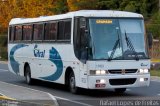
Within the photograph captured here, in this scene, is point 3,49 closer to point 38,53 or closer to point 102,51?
point 38,53

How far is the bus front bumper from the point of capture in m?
18.8

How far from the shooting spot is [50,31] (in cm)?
2309

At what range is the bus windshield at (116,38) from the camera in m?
19.1

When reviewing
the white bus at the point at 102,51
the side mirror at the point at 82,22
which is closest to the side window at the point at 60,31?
the white bus at the point at 102,51

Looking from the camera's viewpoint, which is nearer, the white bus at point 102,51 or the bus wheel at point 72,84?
the white bus at point 102,51

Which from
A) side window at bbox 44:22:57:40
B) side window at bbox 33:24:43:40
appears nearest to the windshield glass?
side window at bbox 44:22:57:40

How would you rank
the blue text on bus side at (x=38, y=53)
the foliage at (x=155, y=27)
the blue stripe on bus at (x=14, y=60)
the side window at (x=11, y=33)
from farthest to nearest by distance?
1. the foliage at (x=155, y=27)
2. the side window at (x=11, y=33)
3. the blue stripe on bus at (x=14, y=60)
4. the blue text on bus side at (x=38, y=53)

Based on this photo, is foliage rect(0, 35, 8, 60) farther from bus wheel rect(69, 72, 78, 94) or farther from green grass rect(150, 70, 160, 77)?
bus wheel rect(69, 72, 78, 94)

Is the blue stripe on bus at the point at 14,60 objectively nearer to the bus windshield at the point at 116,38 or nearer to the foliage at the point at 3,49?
the bus windshield at the point at 116,38

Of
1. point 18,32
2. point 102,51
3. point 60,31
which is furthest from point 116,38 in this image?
point 18,32

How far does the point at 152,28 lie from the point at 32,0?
12107mm

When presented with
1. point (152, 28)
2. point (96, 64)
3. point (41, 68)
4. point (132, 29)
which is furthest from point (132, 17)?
point (152, 28)

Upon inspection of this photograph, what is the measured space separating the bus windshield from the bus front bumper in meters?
0.66

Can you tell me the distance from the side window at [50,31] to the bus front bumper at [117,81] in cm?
430
